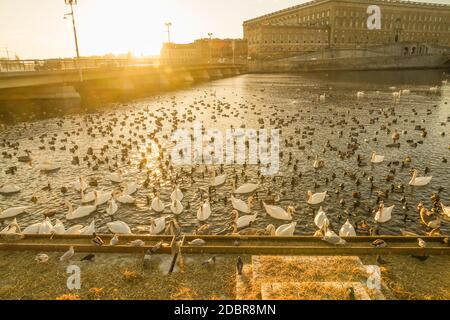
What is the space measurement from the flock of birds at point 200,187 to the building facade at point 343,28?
11936 cm

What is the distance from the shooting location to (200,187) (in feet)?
70.6

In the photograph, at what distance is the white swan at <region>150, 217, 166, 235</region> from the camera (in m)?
15.6

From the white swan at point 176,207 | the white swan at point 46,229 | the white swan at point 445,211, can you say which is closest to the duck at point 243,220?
the white swan at point 176,207

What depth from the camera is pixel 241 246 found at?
12.7 m

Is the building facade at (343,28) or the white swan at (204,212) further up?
the building facade at (343,28)

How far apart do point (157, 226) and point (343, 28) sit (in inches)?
6508

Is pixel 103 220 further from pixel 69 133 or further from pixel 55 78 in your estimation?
pixel 55 78

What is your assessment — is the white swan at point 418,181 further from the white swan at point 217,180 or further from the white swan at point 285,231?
the white swan at point 217,180

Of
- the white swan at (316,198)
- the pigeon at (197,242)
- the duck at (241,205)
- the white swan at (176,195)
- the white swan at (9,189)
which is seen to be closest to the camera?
the pigeon at (197,242)

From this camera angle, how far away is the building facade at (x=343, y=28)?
492ft

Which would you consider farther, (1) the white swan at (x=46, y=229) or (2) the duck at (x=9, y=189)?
(2) the duck at (x=9, y=189)

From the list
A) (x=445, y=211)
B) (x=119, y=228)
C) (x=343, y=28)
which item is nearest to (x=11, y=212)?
(x=119, y=228)
